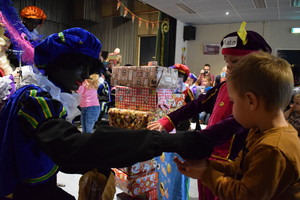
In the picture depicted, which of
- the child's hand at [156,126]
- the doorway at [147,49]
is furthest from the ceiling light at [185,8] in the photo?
the child's hand at [156,126]

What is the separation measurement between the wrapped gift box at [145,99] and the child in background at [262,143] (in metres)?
1.37

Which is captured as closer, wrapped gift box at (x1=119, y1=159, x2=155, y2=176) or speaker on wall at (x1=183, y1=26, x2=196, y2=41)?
wrapped gift box at (x1=119, y1=159, x2=155, y2=176)

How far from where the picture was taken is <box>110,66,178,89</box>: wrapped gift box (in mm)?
2223

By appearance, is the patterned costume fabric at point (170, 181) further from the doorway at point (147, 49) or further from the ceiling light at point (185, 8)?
the doorway at point (147, 49)

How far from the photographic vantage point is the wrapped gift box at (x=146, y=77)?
2.22m

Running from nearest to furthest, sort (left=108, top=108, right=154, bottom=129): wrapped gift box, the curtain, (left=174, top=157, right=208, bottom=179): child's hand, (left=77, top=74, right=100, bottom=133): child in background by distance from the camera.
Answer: (left=174, top=157, right=208, bottom=179): child's hand
(left=108, top=108, right=154, bottom=129): wrapped gift box
(left=77, top=74, right=100, bottom=133): child in background
the curtain

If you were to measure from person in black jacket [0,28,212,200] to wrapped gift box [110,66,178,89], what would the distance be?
2.82 ft

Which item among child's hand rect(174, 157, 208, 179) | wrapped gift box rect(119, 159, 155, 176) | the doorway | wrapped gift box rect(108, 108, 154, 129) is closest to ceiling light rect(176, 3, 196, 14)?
the doorway

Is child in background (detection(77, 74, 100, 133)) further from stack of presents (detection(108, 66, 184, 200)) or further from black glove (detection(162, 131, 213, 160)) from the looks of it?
black glove (detection(162, 131, 213, 160))

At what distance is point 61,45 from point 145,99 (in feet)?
4.01

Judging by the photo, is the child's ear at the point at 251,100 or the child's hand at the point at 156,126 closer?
the child's ear at the point at 251,100

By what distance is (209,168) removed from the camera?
87cm

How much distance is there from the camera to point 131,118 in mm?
2295

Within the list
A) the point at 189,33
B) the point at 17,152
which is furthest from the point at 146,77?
the point at 189,33
